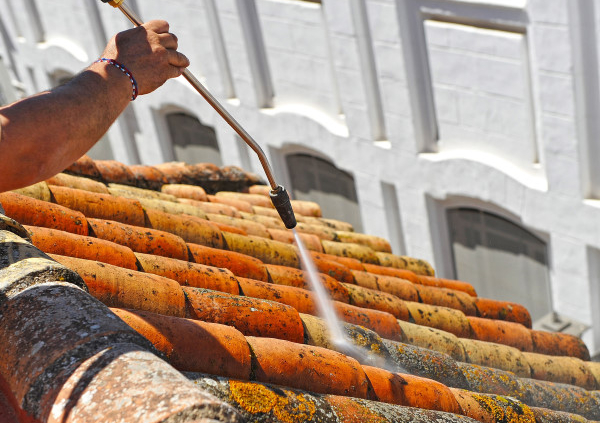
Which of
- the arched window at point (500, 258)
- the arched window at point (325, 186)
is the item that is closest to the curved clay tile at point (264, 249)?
the arched window at point (500, 258)

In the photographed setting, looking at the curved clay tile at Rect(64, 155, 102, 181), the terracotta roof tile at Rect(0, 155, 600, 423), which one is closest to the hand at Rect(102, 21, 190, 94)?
the terracotta roof tile at Rect(0, 155, 600, 423)

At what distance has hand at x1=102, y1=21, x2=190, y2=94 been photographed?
8.38ft

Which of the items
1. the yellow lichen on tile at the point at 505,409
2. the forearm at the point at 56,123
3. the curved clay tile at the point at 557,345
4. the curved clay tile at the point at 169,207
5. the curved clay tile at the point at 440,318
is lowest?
the curved clay tile at the point at 557,345

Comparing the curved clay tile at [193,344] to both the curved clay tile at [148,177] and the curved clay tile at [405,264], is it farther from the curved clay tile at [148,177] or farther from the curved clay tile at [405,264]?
the curved clay tile at [405,264]

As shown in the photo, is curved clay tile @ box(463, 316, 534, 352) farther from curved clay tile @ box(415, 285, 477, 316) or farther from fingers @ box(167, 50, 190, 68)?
fingers @ box(167, 50, 190, 68)

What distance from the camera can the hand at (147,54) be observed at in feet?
8.38

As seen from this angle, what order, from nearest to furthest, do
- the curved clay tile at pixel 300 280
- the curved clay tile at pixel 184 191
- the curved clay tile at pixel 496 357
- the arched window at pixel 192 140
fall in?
the curved clay tile at pixel 300 280, the curved clay tile at pixel 496 357, the curved clay tile at pixel 184 191, the arched window at pixel 192 140

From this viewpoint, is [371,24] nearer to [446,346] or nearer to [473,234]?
[473,234]

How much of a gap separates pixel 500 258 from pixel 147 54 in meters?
7.90

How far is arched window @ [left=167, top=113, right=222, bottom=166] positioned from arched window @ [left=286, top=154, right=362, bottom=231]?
2.28m

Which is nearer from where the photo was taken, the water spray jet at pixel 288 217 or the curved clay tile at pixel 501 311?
the water spray jet at pixel 288 217

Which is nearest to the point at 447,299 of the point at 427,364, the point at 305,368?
the point at 427,364

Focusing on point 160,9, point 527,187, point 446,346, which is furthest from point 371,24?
point 446,346

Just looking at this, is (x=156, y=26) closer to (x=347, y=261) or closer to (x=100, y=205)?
(x=100, y=205)
